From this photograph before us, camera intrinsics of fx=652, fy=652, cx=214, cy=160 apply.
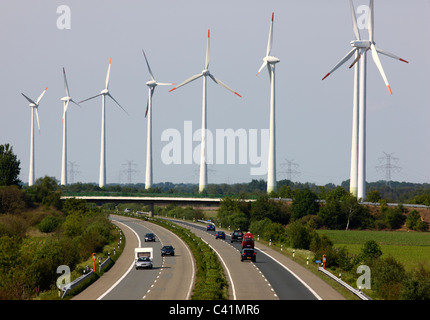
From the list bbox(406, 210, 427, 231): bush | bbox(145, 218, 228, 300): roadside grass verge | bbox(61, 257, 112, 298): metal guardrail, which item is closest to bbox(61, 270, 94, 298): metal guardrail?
bbox(61, 257, 112, 298): metal guardrail

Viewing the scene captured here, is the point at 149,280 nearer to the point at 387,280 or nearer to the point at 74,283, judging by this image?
the point at 74,283

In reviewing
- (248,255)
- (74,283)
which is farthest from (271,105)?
(74,283)

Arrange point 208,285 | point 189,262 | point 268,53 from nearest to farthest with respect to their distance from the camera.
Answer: point 208,285, point 189,262, point 268,53

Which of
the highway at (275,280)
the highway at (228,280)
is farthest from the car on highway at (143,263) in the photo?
the highway at (275,280)

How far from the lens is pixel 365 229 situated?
164 meters

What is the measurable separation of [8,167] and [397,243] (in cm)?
9960

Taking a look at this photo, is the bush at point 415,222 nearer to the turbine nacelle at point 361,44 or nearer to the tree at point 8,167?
the turbine nacelle at point 361,44

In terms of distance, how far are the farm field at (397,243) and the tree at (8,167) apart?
8329cm

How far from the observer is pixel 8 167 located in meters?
168

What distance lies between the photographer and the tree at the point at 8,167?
6575 inches
